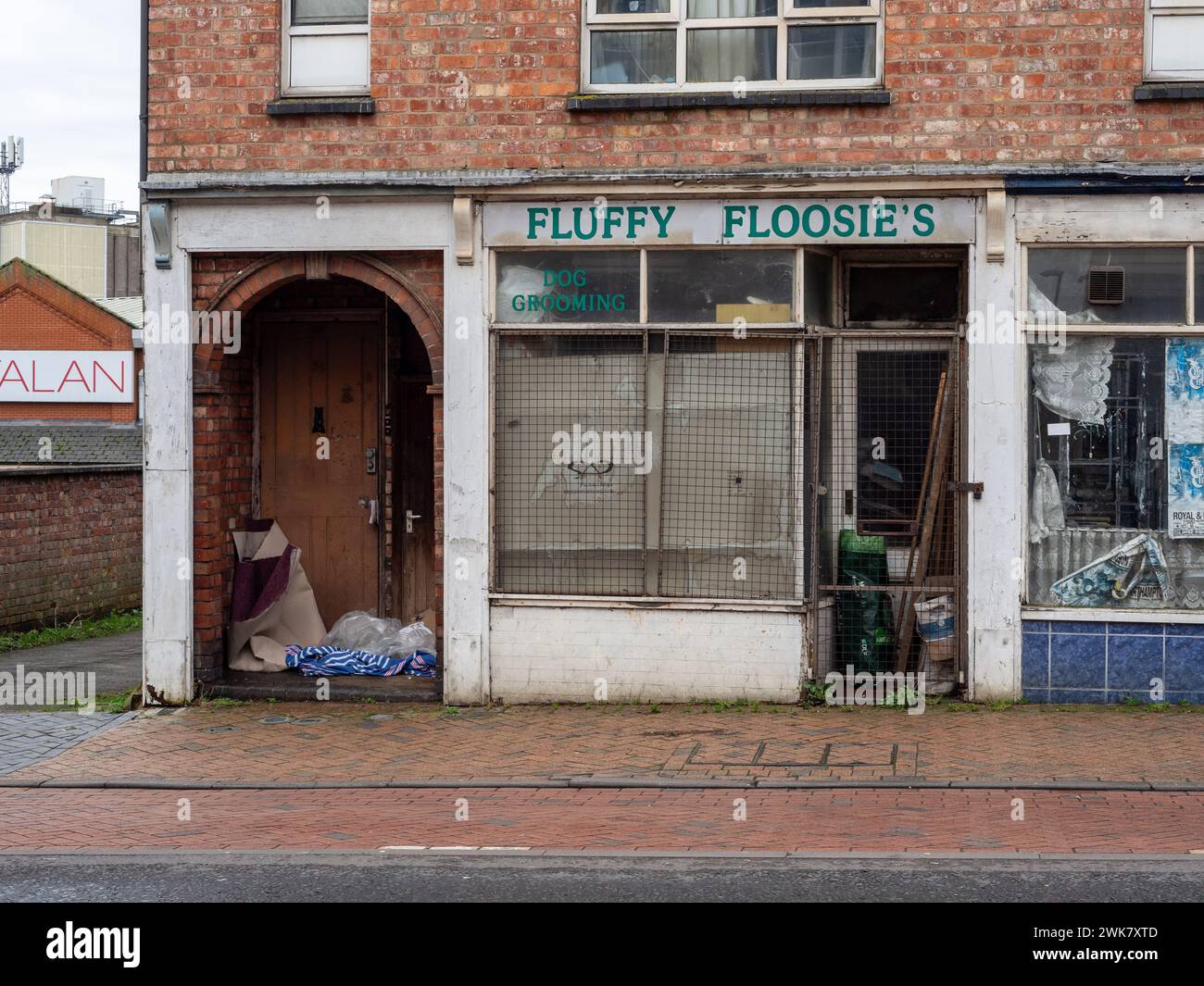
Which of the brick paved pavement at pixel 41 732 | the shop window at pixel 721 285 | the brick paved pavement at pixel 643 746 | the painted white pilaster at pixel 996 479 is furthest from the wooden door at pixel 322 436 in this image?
the painted white pilaster at pixel 996 479

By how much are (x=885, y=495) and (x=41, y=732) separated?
21.4ft

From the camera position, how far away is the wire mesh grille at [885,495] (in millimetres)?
11586

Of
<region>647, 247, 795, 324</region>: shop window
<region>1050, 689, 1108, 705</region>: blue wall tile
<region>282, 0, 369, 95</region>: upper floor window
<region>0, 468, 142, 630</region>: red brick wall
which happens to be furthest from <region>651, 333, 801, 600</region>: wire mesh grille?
<region>0, 468, 142, 630</region>: red brick wall

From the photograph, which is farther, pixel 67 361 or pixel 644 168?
pixel 67 361

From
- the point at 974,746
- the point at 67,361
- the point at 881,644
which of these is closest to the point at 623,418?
the point at 881,644

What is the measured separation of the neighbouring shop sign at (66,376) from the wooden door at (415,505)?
2394cm

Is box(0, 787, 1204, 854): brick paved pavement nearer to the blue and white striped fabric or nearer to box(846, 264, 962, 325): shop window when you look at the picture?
the blue and white striped fabric

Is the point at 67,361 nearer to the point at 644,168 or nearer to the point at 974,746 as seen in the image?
the point at 644,168

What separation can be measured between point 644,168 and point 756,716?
162 inches

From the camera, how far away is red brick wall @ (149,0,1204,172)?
36.1 feet

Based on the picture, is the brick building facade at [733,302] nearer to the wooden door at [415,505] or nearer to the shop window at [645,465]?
the shop window at [645,465]

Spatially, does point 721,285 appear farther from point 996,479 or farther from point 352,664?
point 352,664

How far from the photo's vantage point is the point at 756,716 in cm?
1105

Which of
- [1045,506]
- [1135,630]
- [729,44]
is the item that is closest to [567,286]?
[729,44]
